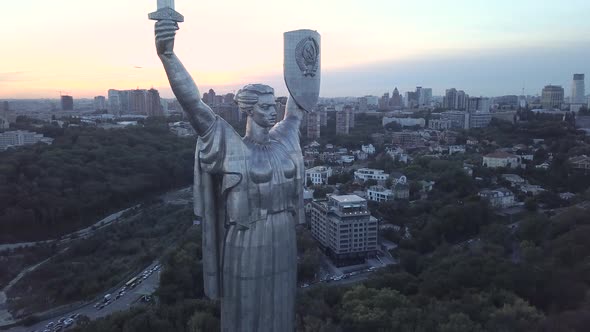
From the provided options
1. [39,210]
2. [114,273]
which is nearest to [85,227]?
[39,210]

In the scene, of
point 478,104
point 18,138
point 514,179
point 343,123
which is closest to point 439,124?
point 343,123

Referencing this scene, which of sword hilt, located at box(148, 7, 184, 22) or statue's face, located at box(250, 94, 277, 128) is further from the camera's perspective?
statue's face, located at box(250, 94, 277, 128)

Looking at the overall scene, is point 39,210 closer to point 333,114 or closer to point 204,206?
point 204,206

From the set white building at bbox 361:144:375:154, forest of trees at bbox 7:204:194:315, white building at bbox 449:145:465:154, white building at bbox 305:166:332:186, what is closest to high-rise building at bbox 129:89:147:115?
white building at bbox 361:144:375:154

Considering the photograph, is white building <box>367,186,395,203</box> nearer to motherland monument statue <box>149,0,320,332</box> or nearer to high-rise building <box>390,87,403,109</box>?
motherland monument statue <box>149,0,320,332</box>

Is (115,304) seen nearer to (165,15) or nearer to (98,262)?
(98,262)

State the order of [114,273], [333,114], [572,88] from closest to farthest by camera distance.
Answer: [114,273], [333,114], [572,88]
